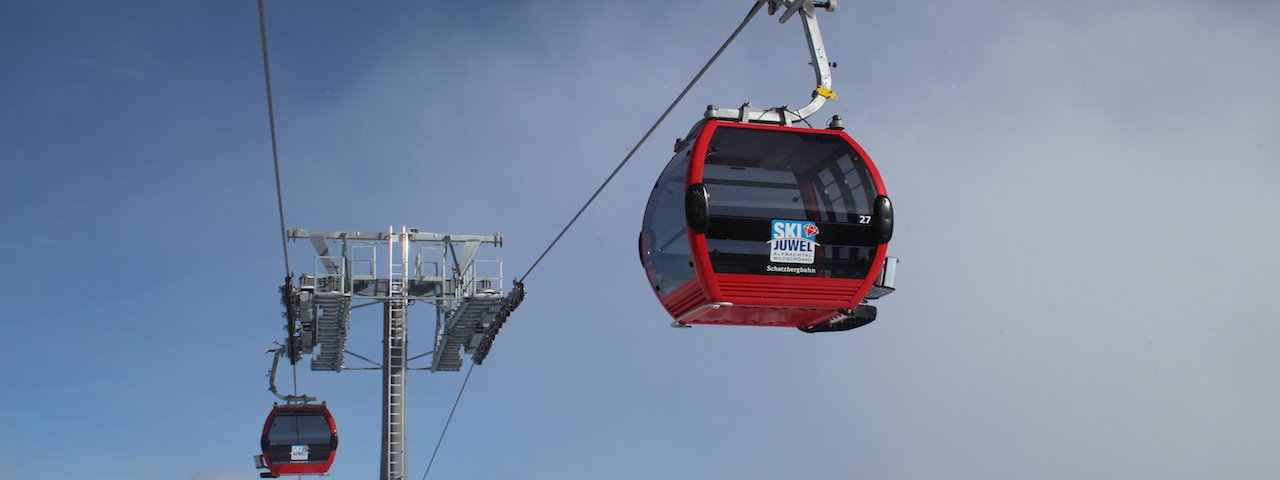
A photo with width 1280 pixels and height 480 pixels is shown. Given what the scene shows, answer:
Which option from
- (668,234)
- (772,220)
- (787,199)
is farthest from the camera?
(668,234)

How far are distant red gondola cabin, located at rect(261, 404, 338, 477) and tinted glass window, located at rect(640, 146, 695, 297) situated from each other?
19380mm

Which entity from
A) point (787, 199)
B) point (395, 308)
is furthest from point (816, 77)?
point (395, 308)

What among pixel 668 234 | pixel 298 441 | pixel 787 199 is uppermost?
pixel 787 199

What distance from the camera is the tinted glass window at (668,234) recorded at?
7.90 metres

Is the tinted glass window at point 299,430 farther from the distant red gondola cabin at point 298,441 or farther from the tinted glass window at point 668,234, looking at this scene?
the tinted glass window at point 668,234

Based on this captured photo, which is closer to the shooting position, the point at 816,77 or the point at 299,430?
the point at 816,77

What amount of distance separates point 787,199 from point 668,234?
83 cm

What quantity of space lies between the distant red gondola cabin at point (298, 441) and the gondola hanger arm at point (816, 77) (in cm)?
2066

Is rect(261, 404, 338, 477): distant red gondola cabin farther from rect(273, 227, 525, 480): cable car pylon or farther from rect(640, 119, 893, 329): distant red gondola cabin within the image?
rect(640, 119, 893, 329): distant red gondola cabin

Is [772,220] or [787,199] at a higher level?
[787,199]

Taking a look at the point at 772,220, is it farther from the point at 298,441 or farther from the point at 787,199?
the point at 298,441

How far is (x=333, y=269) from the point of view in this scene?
2378 cm

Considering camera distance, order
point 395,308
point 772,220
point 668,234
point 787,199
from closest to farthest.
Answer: point 772,220, point 787,199, point 668,234, point 395,308

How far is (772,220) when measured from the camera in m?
7.86
